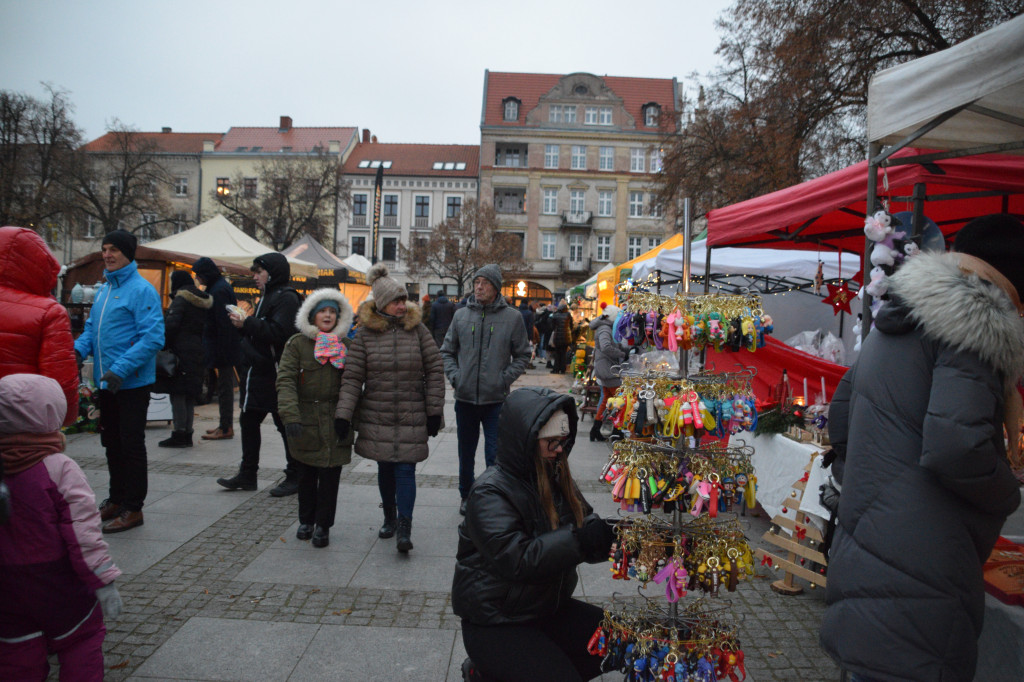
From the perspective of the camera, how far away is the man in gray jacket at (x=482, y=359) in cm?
537

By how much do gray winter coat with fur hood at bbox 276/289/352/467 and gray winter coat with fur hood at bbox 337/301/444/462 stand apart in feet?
0.71

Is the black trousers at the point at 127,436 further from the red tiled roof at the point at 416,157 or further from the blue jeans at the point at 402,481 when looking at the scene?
the red tiled roof at the point at 416,157

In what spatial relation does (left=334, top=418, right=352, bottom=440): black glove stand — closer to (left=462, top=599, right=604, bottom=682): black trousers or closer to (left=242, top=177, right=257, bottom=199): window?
(left=462, top=599, right=604, bottom=682): black trousers

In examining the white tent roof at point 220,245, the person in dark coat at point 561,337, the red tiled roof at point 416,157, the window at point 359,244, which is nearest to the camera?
the white tent roof at point 220,245

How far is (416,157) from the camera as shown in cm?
5238

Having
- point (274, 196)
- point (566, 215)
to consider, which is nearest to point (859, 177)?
point (274, 196)

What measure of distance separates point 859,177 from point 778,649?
280 cm

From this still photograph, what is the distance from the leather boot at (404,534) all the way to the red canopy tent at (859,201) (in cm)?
335

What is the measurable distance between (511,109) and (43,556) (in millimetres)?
48909

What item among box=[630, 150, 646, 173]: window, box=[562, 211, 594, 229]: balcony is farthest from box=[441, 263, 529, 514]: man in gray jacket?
box=[630, 150, 646, 173]: window

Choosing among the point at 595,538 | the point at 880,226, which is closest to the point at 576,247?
the point at 880,226

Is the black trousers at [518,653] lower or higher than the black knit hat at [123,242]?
lower

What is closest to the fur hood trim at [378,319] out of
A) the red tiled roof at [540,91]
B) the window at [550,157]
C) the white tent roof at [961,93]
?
the white tent roof at [961,93]

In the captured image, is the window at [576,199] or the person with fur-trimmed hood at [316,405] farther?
the window at [576,199]
